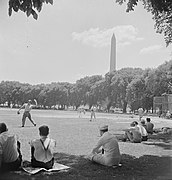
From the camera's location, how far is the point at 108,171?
24.3 ft

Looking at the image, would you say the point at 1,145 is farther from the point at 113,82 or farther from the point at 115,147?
the point at 113,82

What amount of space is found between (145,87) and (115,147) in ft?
214

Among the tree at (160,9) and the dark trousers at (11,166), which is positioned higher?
the tree at (160,9)

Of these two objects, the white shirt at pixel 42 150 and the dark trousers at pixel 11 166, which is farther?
the white shirt at pixel 42 150

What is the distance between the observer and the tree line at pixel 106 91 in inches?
2532

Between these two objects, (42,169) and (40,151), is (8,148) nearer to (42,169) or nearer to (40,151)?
(40,151)

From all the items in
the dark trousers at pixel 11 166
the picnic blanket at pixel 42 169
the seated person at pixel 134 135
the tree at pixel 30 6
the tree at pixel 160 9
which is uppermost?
the tree at pixel 160 9

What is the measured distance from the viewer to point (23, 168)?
7156 millimetres

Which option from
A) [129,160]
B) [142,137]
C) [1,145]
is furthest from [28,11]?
[142,137]

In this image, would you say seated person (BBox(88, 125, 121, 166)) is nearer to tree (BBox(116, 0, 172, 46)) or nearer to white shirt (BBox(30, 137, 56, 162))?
white shirt (BBox(30, 137, 56, 162))

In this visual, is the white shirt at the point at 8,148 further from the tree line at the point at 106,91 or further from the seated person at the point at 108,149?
the tree line at the point at 106,91

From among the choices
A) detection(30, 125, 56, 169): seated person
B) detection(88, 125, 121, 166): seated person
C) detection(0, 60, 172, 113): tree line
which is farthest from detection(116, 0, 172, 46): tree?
detection(0, 60, 172, 113): tree line

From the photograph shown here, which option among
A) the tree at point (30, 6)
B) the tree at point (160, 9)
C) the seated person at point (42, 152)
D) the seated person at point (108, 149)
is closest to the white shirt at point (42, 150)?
the seated person at point (42, 152)

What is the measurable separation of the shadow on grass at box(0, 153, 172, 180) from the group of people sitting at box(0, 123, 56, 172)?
0.28 m
